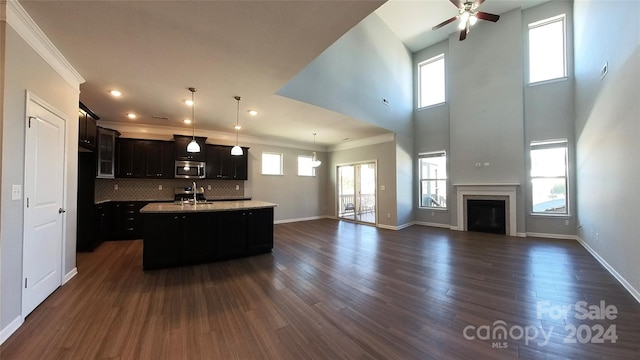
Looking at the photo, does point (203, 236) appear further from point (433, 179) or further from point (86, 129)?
point (433, 179)

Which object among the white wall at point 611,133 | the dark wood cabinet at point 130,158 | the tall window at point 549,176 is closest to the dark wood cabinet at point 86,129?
the dark wood cabinet at point 130,158

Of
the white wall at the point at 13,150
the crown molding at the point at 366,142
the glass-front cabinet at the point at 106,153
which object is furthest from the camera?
the crown molding at the point at 366,142

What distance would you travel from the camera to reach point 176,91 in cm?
385

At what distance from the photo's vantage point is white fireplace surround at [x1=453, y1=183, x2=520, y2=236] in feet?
19.6

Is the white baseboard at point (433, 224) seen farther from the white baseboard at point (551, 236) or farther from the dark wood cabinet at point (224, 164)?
the dark wood cabinet at point (224, 164)

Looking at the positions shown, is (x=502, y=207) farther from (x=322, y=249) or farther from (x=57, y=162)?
(x=57, y=162)

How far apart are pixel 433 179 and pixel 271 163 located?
5.15m

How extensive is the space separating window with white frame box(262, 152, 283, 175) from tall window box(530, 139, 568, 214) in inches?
273

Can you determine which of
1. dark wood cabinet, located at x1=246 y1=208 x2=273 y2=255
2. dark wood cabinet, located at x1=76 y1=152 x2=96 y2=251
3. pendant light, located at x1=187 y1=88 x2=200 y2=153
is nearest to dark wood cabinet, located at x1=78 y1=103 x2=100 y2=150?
dark wood cabinet, located at x1=76 y1=152 x2=96 y2=251

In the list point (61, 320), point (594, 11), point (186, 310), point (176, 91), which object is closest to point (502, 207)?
point (594, 11)

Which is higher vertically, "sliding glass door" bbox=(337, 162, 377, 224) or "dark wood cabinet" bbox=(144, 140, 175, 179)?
"dark wood cabinet" bbox=(144, 140, 175, 179)

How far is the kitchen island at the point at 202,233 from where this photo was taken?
3.43 m

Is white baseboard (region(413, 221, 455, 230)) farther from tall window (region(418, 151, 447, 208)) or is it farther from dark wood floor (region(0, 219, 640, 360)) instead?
dark wood floor (region(0, 219, 640, 360))

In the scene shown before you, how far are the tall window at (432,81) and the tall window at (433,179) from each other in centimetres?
173
